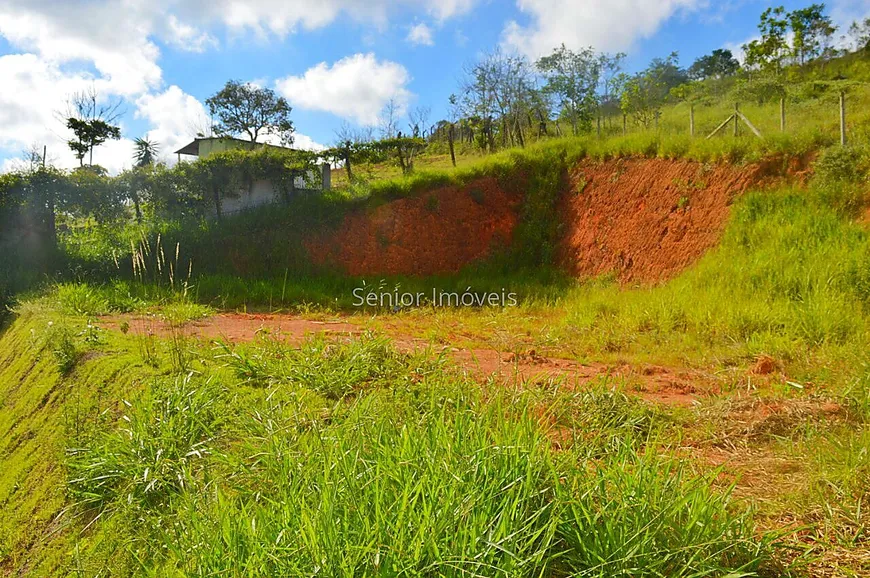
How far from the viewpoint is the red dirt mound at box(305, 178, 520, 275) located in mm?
13695

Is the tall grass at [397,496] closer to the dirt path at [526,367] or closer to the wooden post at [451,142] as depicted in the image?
the dirt path at [526,367]

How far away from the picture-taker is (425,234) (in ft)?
46.1

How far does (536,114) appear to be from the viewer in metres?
23.9

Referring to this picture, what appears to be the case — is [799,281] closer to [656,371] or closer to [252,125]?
[656,371]

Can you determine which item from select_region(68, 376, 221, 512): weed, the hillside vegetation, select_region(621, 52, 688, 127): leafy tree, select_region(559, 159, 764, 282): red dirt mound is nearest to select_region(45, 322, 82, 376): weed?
the hillside vegetation

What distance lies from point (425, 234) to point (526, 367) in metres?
9.42

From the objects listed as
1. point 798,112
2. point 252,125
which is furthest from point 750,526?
point 252,125

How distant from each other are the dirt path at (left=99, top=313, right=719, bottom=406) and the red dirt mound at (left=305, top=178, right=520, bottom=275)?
6.69 meters

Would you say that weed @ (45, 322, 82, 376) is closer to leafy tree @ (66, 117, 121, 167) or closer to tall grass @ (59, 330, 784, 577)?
tall grass @ (59, 330, 784, 577)

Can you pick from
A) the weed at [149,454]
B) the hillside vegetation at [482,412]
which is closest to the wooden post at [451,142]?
the hillside vegetation at [482,412]

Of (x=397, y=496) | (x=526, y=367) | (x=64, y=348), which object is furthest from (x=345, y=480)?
(x=64, y=348)

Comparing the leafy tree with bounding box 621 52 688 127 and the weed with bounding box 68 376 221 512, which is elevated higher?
the leafy tree with bounding box 621 52 688 127

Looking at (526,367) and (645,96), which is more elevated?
(645,96)

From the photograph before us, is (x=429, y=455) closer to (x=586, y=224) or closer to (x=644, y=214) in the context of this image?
(x=644, y=214)
